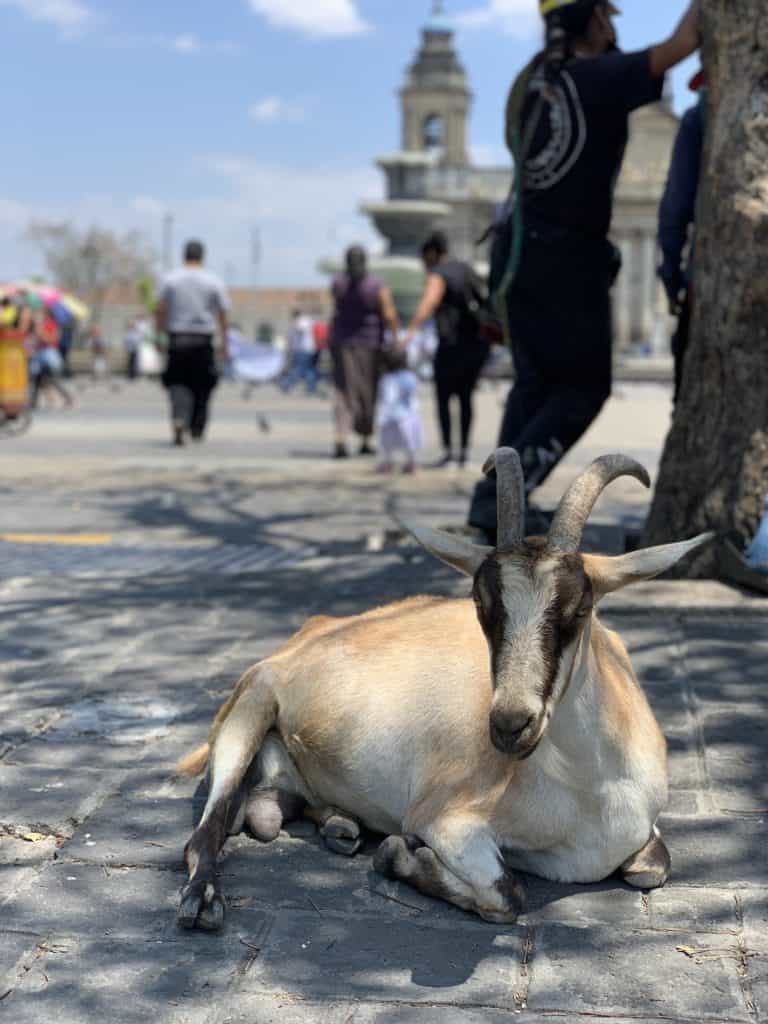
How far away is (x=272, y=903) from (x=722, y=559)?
3598 mm

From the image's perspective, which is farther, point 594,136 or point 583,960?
point 594,136

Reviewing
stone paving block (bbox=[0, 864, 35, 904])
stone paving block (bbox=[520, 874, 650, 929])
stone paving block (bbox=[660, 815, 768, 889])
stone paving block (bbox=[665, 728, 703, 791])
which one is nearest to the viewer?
Result: stone paving block (bbox=[520, 874, 650, 929])

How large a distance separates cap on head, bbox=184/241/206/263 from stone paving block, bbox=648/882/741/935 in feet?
38.5

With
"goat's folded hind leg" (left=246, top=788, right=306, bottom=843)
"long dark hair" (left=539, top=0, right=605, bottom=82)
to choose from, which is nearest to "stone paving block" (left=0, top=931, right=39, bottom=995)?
"goat's folded hind leg" (left=246, top=788, right=306, bottom=843)

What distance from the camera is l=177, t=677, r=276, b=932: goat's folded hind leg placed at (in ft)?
10.7

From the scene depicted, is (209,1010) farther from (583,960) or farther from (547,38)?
(547,38)

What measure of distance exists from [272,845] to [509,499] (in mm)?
1115

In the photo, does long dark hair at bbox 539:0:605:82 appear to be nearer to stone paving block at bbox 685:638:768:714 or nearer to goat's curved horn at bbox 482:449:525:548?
stone paving block at bbox 685:638:768:714

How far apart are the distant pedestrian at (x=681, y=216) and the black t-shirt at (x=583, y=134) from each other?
28cm

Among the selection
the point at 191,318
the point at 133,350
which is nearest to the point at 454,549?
the point at 191,318

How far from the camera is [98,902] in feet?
11.2

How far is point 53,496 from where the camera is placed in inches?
426

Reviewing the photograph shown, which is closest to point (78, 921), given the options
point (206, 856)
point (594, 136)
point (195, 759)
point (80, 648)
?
point (206, 856)

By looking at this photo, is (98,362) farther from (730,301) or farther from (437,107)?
(437,107)
